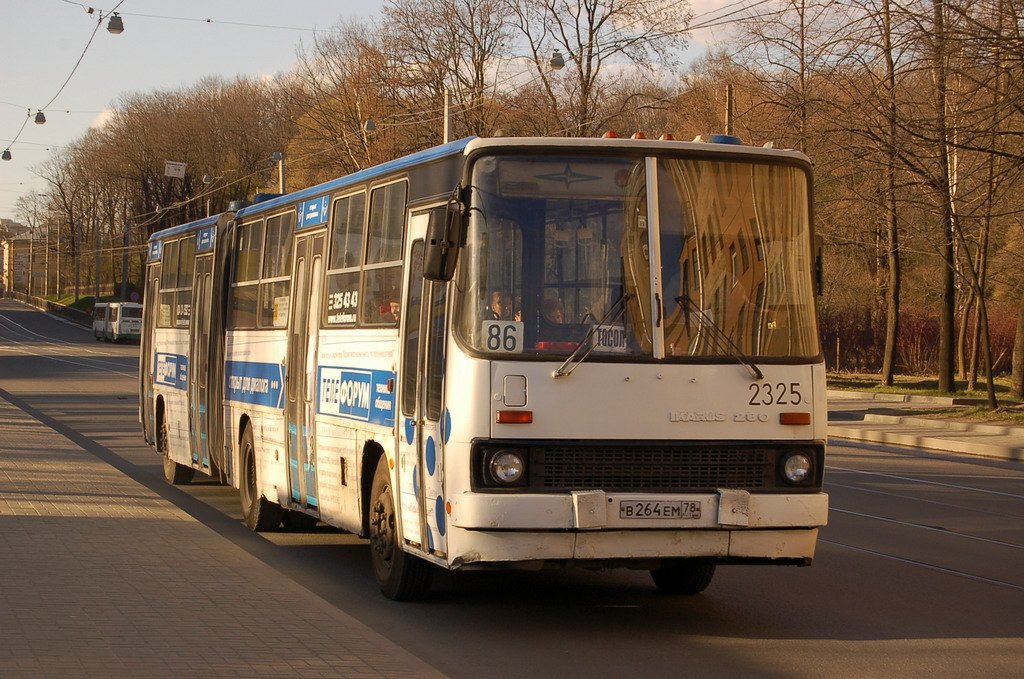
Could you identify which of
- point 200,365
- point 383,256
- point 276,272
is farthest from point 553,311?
point 200,365

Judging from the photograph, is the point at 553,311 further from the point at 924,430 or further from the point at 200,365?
the point at 924,430

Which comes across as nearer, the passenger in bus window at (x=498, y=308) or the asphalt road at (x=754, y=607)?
the asphalt road at (x=754, y=607)

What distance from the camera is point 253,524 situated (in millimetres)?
12953

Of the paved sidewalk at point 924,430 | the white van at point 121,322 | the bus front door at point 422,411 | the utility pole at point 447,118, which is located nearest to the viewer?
the bus front door at point 422,411

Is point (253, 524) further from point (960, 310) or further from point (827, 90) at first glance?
point (960, 310)

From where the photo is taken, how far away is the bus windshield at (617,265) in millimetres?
8008

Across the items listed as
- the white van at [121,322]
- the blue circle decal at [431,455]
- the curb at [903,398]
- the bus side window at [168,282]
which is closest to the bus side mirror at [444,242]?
the blue circle decal at [431,455]

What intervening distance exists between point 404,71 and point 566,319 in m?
50.4

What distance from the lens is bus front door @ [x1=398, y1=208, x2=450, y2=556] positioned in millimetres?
8234

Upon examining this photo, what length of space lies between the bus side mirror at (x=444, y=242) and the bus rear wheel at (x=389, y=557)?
1852 mm

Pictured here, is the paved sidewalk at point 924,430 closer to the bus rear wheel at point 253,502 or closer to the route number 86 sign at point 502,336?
the bus rear wheel at point 253,502

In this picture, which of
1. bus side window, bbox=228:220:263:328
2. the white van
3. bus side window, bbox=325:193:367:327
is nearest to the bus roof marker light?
bus side window, bbox=325:193:367:327

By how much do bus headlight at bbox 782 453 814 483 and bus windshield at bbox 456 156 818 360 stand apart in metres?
0.63

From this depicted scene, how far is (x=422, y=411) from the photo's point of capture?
855 centimetres
